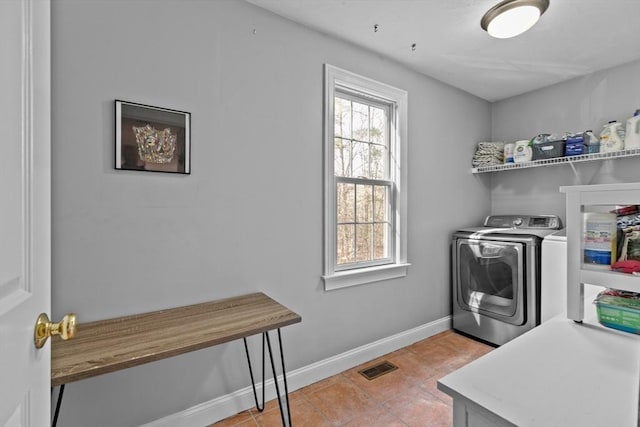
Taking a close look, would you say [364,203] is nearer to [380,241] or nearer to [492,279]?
[380,241]

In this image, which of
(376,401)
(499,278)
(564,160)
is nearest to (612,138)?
(564,160)

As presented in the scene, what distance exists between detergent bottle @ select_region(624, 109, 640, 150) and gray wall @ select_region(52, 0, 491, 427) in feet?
6.56

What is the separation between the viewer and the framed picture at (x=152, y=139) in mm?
1549

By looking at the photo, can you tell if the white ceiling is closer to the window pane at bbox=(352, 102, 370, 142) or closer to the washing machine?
the window pane at bbox=(352, 102, 370, 142)

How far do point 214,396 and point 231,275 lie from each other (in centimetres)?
72

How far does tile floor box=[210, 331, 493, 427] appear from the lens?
5.99 ft

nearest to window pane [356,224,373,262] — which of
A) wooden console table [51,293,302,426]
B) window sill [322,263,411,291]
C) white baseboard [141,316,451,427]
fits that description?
window sill [322,263,411,291]

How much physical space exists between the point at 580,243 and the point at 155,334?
179cm

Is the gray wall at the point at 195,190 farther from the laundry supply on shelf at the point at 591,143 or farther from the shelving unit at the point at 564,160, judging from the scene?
the laundry supply on shelf at the point at 591,143

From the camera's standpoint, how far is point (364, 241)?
2609mm

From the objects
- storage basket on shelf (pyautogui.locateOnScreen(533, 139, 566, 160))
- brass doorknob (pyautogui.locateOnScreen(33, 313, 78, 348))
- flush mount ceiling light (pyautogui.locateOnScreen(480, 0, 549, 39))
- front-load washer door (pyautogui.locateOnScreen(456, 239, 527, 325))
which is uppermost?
flush mount ceiling light (pyautogui.locateOnScreen(480, 0, 549, 39))

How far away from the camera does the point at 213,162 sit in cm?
181

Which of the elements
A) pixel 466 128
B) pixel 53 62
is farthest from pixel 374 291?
pixel 53 62

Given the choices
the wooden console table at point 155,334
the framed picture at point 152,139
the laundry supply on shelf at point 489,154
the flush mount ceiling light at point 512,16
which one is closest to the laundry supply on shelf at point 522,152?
the laundry supply on shelf at point 489,154
